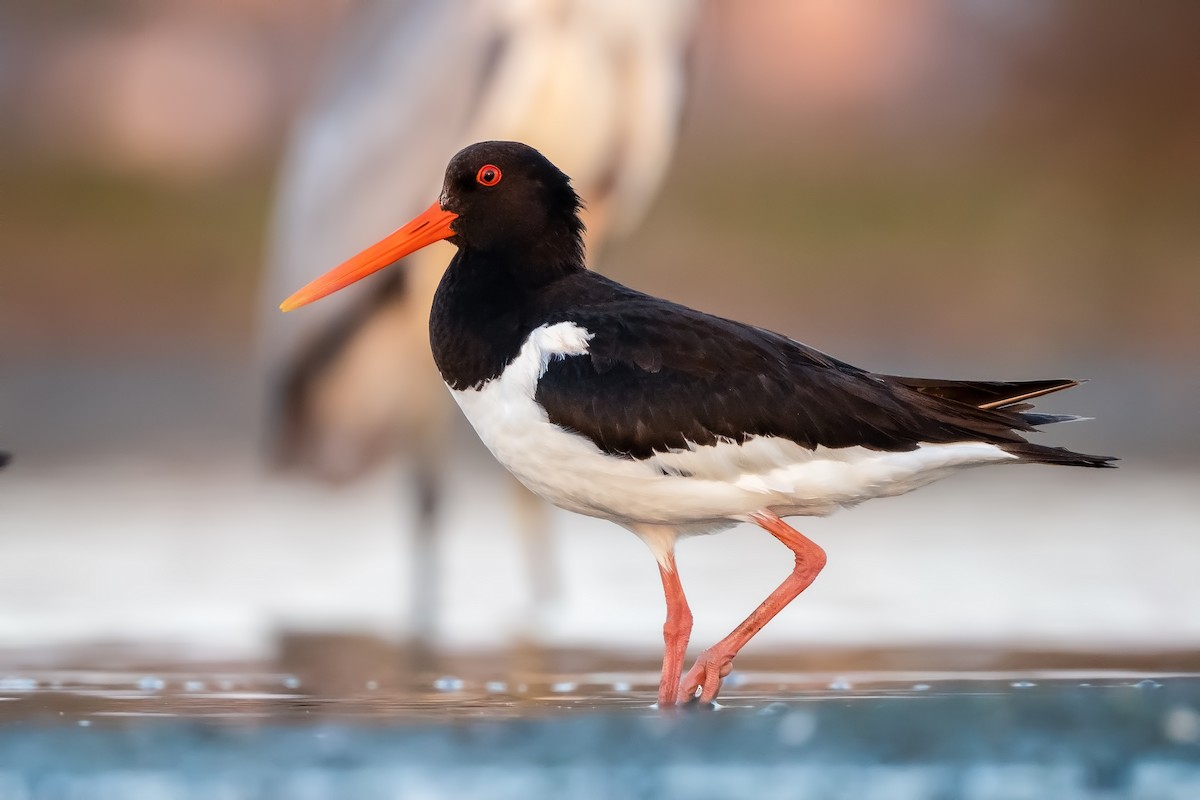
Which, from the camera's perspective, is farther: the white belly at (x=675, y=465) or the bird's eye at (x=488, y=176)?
the bird's eye at (x=488, y=176)

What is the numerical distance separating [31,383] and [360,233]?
4.93 m

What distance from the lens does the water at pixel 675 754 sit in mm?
2633

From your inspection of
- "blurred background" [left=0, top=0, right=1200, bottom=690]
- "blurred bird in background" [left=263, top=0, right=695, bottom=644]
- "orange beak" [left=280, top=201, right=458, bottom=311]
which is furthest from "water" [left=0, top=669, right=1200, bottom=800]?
"blurred bird in background" [left=263, top=0, right=695, bottom=644]

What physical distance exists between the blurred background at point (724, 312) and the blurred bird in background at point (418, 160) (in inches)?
6.3

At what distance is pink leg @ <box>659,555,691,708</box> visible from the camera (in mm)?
3693

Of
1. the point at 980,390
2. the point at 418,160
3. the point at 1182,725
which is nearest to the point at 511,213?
the point at 980,390

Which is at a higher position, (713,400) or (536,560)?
(536,560)

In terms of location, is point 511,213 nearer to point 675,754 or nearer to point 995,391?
point 995,391

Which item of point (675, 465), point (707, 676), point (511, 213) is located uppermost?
point (511, 213)

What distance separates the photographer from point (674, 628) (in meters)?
3.81

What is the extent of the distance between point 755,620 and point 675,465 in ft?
1.23

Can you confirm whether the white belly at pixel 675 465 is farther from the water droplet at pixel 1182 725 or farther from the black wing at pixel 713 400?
the water droplet at pixel 1182 725

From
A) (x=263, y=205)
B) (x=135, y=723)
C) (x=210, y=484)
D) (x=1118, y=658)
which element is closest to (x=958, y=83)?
(x=263, y=205)

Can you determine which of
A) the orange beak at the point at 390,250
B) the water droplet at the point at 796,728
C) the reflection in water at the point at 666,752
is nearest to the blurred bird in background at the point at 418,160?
the orange beak at the point at 390,250
